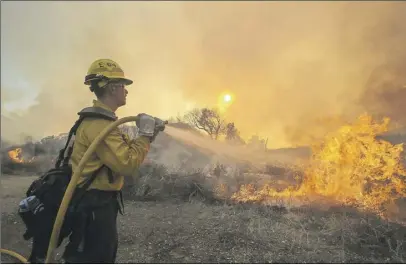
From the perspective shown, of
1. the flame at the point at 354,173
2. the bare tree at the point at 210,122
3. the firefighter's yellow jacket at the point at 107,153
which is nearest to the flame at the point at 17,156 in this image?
the bare tree at the point at 210,122

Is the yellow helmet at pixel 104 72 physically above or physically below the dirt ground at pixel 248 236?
above

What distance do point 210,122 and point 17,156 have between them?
8916 mm

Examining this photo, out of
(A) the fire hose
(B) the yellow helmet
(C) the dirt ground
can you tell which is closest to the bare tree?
(C) the dirt ground

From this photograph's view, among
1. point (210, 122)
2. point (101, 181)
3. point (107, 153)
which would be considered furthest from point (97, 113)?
point (210, 122)

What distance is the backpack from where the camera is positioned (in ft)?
8.13

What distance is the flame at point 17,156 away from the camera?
1422 centimetres

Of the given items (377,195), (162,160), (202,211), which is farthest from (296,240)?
(162,160)

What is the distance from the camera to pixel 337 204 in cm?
710

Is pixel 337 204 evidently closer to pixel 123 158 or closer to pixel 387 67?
pixel 387 67

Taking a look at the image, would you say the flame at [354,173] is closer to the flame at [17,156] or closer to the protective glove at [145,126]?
the protective glove at [145,126]

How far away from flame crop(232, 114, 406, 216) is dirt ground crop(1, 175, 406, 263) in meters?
0.88

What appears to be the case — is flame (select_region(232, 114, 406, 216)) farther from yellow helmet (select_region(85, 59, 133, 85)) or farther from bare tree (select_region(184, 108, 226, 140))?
bare tree (select_region(184, 108, 226, 140))

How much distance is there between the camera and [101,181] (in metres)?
2.50

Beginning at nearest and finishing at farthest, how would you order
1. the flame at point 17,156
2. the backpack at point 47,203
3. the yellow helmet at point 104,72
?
1. the backpack at point 47,203
2. the yellow helmet at point 104,72
3. the flame at point 17,156
